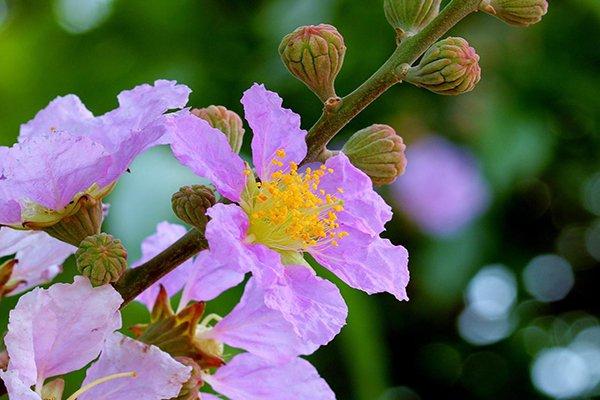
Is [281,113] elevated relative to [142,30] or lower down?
lower down

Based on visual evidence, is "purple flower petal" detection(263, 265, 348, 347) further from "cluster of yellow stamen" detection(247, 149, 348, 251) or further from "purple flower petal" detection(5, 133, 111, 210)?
"purple flower petal" detection(5, 133, 111, 210)

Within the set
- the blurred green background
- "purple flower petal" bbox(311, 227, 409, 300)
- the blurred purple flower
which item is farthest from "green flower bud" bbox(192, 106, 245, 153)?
the blurred purple flower

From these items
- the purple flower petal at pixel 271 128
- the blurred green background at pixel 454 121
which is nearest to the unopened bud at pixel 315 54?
the purple flower petal at pixel 271 128

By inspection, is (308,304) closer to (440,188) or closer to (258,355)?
(258,355)

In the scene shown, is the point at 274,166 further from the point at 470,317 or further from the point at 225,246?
the point at 470,317

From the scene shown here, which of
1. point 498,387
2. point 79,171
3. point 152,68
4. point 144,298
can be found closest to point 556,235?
point 498,387

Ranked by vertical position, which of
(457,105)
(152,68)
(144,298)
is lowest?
(144,298)

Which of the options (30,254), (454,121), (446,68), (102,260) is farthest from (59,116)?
(454,121)
